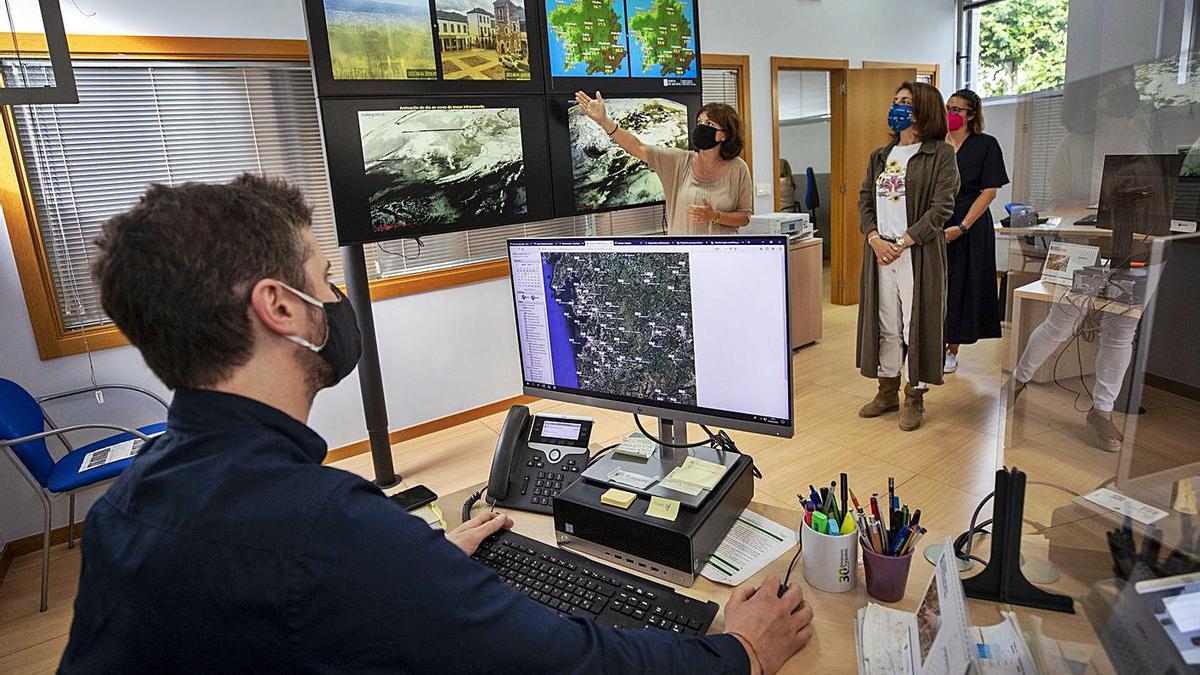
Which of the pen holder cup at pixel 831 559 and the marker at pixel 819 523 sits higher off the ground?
the marker at pixel 819 523

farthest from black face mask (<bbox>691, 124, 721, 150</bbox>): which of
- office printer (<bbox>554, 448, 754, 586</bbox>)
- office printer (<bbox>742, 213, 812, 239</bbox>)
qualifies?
office printer (<bbox>554, 448, 754, 586</bbox>)

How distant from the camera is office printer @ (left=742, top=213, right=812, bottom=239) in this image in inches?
181

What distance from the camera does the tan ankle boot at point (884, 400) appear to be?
3.55 meters

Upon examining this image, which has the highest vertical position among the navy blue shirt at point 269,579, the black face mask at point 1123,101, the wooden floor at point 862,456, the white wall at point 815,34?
the white wall at point 815,34

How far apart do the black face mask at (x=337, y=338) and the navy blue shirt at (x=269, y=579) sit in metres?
0.14

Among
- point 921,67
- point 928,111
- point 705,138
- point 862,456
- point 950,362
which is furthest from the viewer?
point 921,67

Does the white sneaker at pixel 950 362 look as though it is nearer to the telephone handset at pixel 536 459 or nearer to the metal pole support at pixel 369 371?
the metal pole support at pixel 369 371

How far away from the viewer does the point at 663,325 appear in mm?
1237

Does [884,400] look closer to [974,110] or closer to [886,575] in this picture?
[974,110]

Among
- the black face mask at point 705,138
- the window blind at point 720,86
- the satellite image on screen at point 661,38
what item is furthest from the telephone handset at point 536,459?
the window blind at point 720,86

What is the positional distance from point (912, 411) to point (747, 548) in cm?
259

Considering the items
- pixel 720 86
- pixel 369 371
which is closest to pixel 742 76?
pixel 720 86

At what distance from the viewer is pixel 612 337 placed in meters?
1.30

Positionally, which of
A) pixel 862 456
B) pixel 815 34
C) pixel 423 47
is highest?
pixel 815 34
